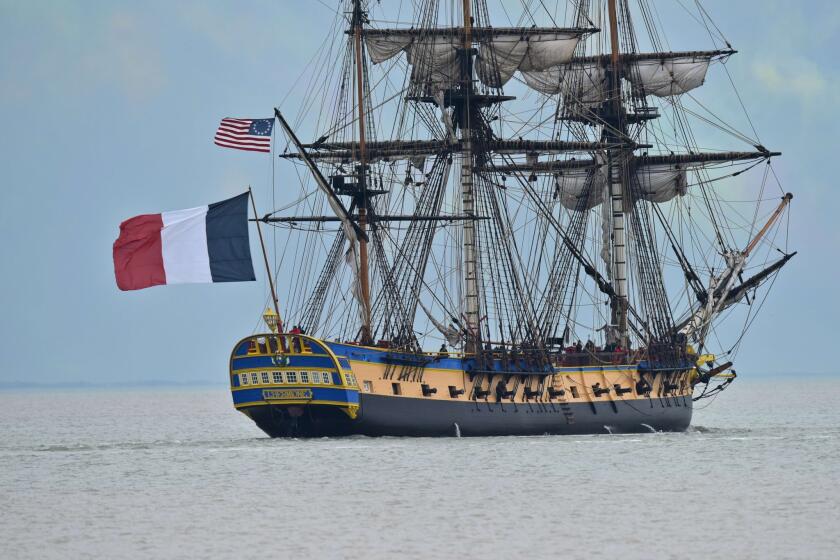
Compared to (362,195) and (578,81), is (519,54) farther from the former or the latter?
(362,195)

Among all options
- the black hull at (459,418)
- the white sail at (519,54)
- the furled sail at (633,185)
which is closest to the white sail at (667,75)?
the furled sail at (633,185)

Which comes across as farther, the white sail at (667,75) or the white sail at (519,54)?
the white sail at (667,75)

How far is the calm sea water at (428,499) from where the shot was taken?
41.7m

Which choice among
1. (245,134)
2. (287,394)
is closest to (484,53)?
(245,134)

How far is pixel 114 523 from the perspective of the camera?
46.7m

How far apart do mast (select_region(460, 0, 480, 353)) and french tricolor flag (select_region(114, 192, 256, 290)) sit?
1695 centimetres

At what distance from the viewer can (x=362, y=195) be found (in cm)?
7394

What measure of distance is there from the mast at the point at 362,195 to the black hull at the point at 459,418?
13.9 feet

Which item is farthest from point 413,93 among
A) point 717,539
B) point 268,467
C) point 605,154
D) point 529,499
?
point 717,539

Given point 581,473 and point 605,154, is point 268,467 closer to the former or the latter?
point 581,473

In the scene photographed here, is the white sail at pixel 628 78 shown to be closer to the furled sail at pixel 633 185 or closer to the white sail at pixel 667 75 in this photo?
the white sail at pixel 667 75

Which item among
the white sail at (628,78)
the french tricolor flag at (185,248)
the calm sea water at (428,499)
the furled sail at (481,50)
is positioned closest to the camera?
the calm sea water at (428,499)

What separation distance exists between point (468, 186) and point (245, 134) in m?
17.0

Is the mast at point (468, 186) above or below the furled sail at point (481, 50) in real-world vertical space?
below
